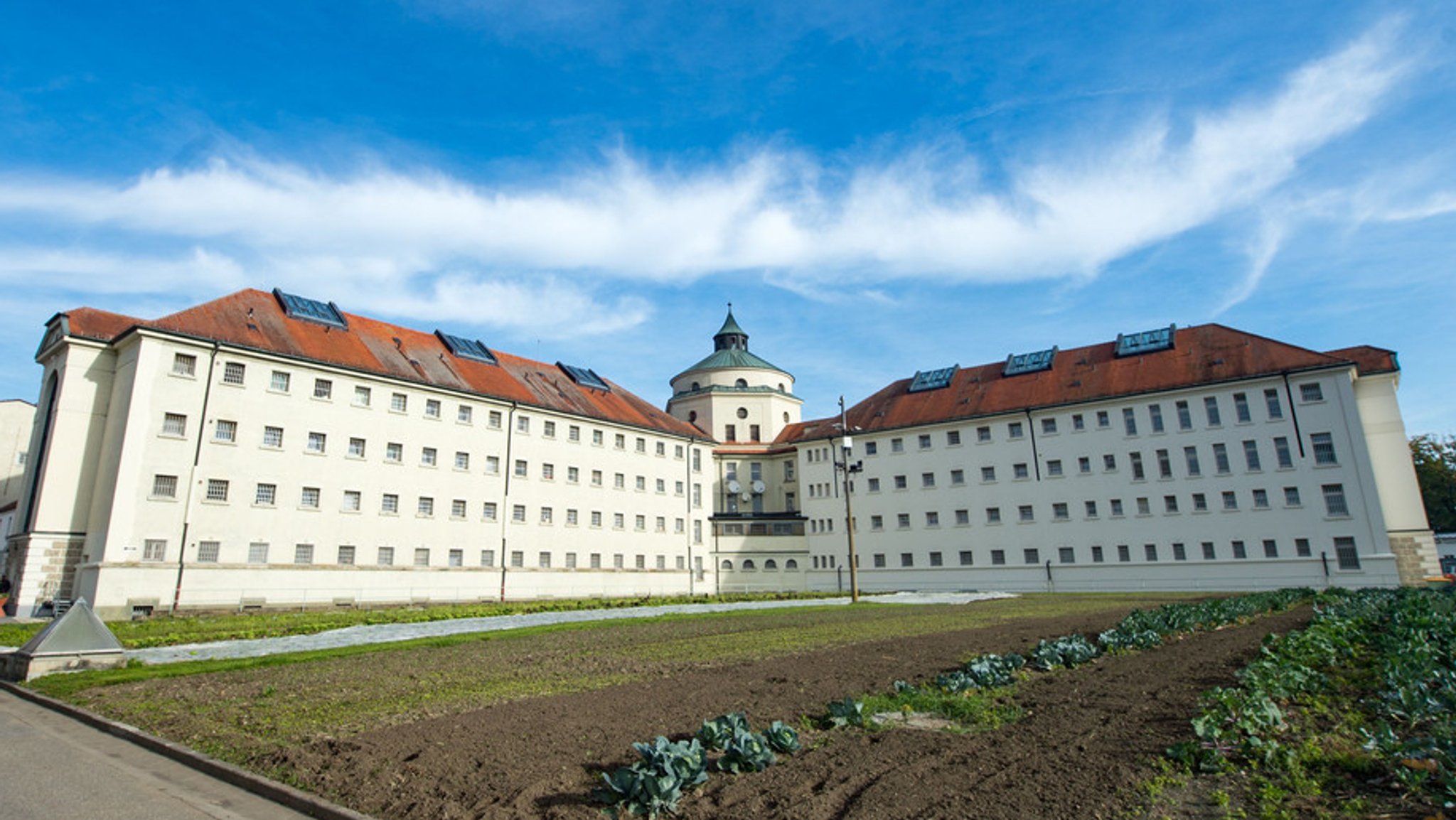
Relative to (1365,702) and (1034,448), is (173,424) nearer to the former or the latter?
(1365,702)

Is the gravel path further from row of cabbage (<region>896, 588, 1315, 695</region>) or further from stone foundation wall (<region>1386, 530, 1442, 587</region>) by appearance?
stone foundation wall (<region>1386, 530, 1442, 587</region>)

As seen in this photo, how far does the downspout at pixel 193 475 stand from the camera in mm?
35438

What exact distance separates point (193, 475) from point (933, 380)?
52303 mm

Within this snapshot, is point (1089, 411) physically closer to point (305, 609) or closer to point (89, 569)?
point (305, 609)

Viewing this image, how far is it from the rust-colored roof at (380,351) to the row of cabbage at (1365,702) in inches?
1728

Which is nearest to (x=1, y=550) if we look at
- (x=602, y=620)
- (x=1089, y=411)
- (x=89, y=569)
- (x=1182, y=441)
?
(x=89, y=569)

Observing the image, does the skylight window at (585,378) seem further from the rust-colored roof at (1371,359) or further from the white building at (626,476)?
the rust-colored roof at (1371,359)

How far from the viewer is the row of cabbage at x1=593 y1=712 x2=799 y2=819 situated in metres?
6.09

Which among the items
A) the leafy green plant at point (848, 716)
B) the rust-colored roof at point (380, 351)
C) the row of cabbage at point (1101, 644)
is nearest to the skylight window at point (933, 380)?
the rust-colored roof at point (380, 351)

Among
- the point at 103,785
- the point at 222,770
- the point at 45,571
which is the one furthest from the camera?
the point at 45,571

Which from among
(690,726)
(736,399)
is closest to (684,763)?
(690,726)

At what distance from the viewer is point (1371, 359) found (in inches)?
1997

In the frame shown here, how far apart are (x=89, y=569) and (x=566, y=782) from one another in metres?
38.3

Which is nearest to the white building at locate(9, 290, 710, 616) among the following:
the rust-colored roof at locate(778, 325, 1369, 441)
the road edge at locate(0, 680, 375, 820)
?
the rust-colored roof at locate(778, 325, 1369, 441)
